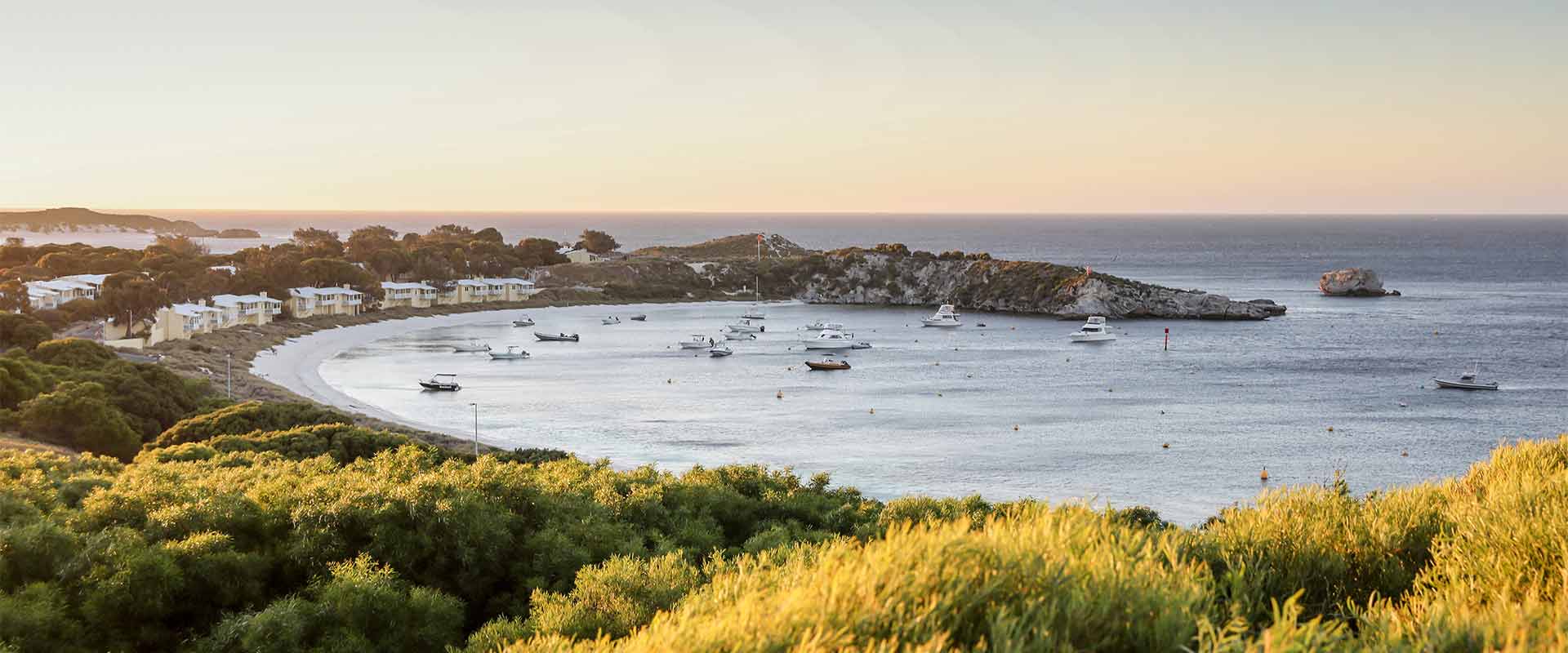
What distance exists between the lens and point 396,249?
119m

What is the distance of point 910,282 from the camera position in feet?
439

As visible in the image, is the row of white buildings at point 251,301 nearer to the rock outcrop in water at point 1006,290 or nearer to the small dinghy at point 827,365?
the rock outcrop in water at point 1006,290

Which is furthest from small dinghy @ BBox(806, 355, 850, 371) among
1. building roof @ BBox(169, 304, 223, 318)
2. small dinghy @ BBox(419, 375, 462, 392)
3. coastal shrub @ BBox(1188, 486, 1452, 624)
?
coastal shrub @ BBox(1188, 486, 1452, 624)

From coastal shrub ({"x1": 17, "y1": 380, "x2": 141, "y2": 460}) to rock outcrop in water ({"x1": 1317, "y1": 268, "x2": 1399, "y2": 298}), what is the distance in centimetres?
12912

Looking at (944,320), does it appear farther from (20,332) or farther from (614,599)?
(614,599)

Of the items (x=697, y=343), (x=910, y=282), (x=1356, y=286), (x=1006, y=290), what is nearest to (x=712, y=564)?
(x=697, y=343)

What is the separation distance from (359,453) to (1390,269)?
589 ft

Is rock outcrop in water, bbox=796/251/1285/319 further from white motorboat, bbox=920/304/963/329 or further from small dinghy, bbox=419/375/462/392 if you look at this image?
small dinghy, bbox=419/375/462/392

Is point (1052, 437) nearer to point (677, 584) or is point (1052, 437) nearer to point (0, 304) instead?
point (677, 584)

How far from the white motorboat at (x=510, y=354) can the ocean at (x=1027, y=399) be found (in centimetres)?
118

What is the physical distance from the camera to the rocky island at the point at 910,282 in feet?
375

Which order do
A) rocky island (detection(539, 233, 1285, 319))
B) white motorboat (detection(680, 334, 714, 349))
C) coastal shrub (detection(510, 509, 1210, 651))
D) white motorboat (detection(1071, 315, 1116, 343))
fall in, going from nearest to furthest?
coastal shrub (detection(510, 509, 1210, 651))
white motorboat (detection(680, 334, 714, 349))
white motorboat (detection(1071, 315, 1116, 343))
rocky island (detection(539, 233, 1285, 319))

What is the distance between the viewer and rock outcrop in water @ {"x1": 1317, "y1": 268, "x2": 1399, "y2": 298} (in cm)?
12816

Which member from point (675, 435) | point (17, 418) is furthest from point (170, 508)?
point (675, 435)
